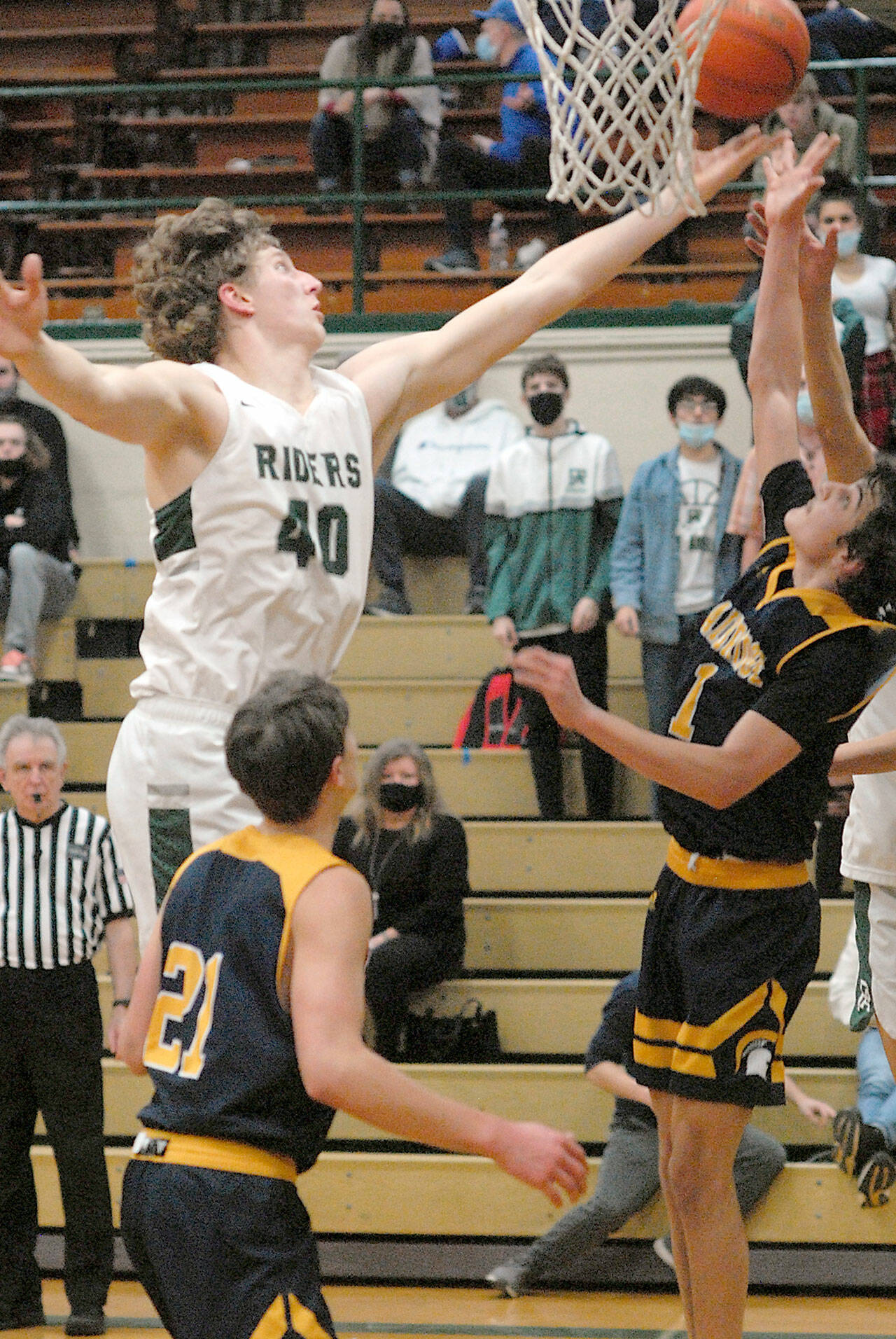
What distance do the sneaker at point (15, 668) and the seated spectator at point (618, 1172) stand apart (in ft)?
11.6

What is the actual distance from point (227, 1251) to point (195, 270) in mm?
1731

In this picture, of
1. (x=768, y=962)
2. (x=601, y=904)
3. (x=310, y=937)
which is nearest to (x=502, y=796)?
(x=601, y=904)

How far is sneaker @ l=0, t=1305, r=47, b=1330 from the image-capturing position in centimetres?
521

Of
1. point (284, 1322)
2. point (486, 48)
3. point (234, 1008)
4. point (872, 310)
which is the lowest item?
point (284, 1322)

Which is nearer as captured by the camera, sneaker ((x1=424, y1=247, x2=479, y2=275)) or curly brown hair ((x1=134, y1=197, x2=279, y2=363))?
curly brown hair ((x1=134, y1=197, x2=279, y2=363))

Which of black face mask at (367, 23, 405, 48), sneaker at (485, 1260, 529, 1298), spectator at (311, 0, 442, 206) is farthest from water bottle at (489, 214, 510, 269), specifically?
sneaker at (485, 1260, 529, 1298)

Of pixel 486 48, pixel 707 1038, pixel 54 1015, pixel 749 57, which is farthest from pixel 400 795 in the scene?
pixel 486 48

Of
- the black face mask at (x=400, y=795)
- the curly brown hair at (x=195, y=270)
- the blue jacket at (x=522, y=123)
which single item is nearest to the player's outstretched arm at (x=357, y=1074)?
the curly brown hair at (x=195, y=270)

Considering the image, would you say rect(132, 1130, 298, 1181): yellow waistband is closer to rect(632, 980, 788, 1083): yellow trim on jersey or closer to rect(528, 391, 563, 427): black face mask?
rect(632, 980, 788, 1083): yellow trim on jersey

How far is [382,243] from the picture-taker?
1039cm

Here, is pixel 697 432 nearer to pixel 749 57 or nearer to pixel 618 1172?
pixel 618 1172

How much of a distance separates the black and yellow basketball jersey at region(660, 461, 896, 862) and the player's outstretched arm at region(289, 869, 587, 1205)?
1061 mm

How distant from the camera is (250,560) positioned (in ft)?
9.70

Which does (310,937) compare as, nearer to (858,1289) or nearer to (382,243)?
(858,1289)
